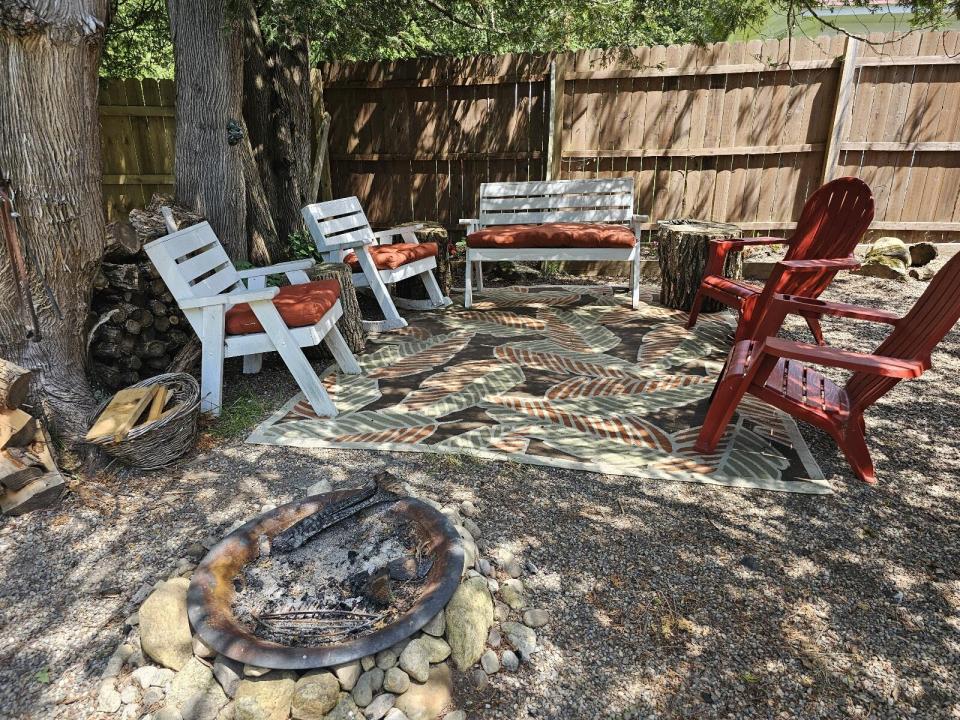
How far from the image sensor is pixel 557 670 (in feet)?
5.61

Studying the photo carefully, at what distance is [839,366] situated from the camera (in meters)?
2.37

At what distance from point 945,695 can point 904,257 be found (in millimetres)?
5714

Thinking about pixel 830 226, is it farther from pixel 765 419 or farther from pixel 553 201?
pixel 553 201

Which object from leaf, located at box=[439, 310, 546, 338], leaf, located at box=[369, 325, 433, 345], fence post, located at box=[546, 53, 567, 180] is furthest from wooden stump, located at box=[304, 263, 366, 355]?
fence post, located at box=[546, 53, 567, 180]

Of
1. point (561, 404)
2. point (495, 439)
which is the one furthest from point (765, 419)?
point (495, 439)

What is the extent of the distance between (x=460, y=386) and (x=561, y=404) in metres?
0.66

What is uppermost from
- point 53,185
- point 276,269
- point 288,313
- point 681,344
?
point 53,185

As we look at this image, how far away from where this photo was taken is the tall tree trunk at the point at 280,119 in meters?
5.58

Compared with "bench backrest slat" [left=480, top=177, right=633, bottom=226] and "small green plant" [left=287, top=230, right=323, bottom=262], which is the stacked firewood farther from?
"bench backrest slat" [left=480, top=177, right=633, bottom=226]

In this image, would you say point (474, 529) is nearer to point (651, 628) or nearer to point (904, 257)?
point (651, 628)

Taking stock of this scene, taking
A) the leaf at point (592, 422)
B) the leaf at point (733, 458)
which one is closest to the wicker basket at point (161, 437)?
the leaf at point (592, 422)

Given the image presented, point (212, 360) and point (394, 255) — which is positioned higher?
point (394, 255)

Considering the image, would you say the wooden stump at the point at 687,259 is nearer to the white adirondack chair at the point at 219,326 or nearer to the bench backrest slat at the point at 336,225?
the bench backrest slat at the point at 336,225

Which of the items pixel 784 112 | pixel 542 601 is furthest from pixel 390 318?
pixel 784 112
